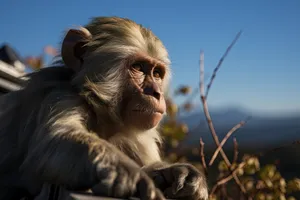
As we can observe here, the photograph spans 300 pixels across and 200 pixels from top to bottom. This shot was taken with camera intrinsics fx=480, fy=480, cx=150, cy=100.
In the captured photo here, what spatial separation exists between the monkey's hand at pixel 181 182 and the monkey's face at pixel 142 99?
436 millimetres

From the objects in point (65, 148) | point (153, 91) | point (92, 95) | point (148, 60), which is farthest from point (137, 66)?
point (65, 148)

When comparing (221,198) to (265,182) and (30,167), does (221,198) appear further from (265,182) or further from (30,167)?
(30,167)

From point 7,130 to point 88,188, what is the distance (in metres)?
1.16

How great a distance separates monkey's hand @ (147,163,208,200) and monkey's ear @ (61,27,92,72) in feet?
3.31

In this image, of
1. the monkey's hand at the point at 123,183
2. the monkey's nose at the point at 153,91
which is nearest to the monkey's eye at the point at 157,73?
the monkey's nose at the point at 153,91

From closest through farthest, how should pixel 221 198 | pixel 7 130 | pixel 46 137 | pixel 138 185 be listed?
pixel 138 185 → pixel 46 137 → pixel 7 130 → pixel 221 198

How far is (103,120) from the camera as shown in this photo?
303cm

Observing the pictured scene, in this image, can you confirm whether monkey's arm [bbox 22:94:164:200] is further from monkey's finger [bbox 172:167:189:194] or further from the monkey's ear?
the monkey's ear

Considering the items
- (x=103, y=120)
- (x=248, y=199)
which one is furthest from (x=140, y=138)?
(x=248, y=199)

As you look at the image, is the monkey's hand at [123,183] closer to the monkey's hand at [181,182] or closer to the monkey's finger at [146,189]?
the monkey's finger at [146,189]

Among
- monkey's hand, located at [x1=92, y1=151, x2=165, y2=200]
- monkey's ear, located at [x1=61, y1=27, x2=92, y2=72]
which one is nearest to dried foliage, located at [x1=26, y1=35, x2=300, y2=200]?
monkey's ear, located at [x1=61, y1=27, x2=92, y2=72]

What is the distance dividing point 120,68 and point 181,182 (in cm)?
100

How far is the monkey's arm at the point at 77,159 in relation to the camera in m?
2.18

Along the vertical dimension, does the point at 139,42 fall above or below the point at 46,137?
above
